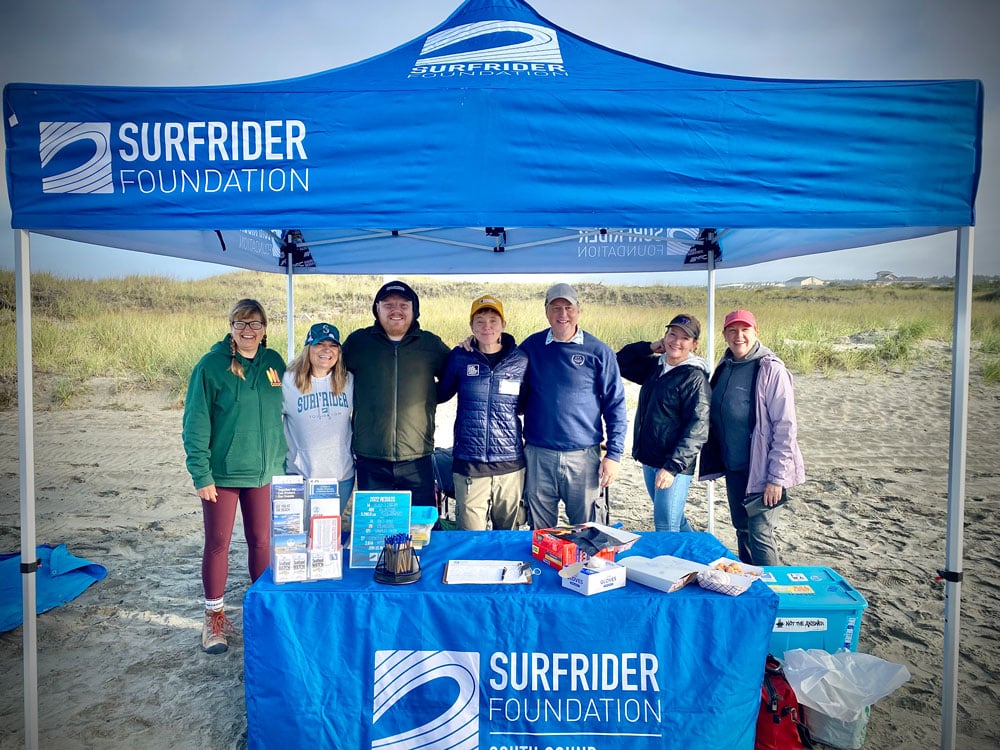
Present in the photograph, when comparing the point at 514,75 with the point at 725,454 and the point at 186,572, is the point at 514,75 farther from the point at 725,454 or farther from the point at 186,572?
the point at 186,572

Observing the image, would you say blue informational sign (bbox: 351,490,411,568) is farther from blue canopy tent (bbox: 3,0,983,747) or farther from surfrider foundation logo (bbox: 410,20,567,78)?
surfrider foundation logo (bbox: 410,20,567,78)

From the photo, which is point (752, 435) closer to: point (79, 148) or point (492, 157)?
point (492, 157)

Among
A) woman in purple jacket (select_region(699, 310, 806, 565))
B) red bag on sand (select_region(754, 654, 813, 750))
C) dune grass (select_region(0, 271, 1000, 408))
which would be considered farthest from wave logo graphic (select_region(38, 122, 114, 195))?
dune grass (select_region(0, 271, 1000, 408))

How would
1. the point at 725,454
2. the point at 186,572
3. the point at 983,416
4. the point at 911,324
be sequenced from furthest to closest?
1. the point at 911,324
2. the point at 983,416
3. the point at 186,572
4. the point at 725,454

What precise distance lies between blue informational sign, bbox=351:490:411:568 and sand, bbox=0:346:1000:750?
3.15 feet

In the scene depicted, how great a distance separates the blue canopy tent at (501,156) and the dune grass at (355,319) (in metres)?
10.0

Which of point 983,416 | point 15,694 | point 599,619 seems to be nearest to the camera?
point 599,619

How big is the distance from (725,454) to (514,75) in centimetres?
210

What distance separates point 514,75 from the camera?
220 centimetres

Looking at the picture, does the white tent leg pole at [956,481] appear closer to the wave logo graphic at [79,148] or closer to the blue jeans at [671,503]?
the blue jeans at [671,503]

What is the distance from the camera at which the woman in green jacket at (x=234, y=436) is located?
277 cm

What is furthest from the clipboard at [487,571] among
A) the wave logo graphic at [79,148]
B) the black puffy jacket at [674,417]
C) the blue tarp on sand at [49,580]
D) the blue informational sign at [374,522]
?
the blue tarp on sand at [49,580]

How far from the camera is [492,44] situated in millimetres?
2551

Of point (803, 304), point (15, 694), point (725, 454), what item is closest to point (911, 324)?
point (803, 304)
